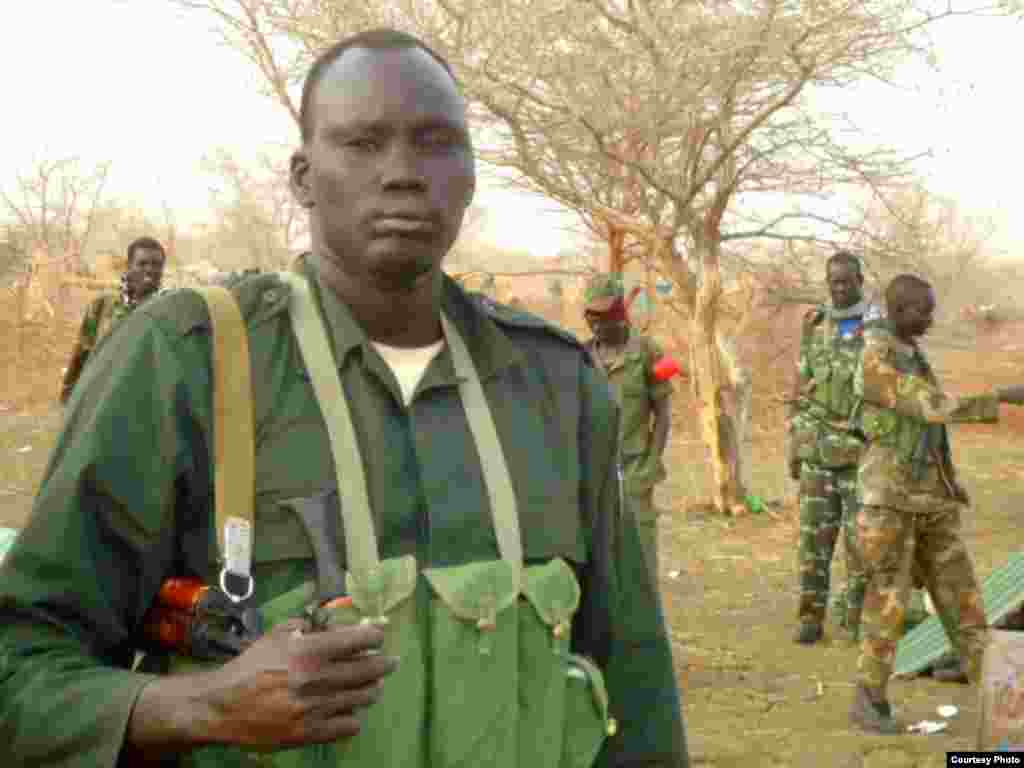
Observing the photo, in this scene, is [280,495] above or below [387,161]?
A: below

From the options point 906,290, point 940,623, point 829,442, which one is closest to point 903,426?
point 906,290

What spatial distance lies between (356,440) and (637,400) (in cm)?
508

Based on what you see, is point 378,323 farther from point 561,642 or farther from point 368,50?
point 561,642

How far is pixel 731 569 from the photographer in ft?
28.5

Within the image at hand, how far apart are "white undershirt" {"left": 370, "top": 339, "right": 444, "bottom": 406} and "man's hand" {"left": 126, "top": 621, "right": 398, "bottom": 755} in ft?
1.28

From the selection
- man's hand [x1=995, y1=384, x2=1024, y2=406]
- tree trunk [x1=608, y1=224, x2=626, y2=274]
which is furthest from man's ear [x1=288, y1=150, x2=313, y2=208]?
tree trunk [x1=608, y1=224, x2=626, y2=274]

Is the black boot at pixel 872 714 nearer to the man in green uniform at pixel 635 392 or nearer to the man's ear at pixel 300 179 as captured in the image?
the man in green uniform at pixel 635 392

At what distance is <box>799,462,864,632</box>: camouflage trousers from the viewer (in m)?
6.76

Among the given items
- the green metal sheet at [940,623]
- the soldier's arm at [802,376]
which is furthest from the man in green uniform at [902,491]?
the soldier's arm at [802,376]

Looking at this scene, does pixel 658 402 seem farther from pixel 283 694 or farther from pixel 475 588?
pixel 283 694

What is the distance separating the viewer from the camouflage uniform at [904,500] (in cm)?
514

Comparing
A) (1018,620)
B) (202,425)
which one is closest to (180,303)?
(202,425)

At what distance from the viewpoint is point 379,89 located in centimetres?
151

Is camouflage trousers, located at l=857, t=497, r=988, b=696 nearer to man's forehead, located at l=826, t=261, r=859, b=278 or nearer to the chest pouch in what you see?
man's forehead, located at l=826, t=261, r=859, b=278
